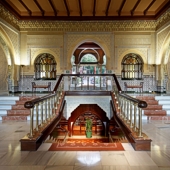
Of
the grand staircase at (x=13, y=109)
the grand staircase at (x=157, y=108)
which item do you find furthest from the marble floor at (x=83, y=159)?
the grand staircase at (x=157, y=108)

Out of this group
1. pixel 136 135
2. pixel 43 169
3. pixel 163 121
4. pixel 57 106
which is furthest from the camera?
pixel 57 106

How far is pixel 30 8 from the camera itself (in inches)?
404

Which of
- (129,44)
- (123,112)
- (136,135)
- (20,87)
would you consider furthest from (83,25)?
(136,135)

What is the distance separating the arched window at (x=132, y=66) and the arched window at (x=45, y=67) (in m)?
3.98

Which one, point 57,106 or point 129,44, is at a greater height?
point 129,44

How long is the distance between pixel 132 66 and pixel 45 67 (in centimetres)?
498

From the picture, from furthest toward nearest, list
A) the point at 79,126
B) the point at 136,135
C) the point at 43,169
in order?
the point at 79,126 < the point at 136,135 < the point at 43,169

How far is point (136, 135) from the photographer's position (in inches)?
152

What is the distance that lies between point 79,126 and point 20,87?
4.99 metres

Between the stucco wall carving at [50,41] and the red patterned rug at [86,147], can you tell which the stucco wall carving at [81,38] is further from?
the red patterned rug at [86,147]

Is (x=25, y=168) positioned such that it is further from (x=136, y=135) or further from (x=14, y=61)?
(x=14, y=61)

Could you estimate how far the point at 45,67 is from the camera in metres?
12.1

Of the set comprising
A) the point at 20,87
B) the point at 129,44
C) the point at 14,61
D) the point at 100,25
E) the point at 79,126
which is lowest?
the point at 79,126

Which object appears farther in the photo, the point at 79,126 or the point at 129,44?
the point at 79,126
